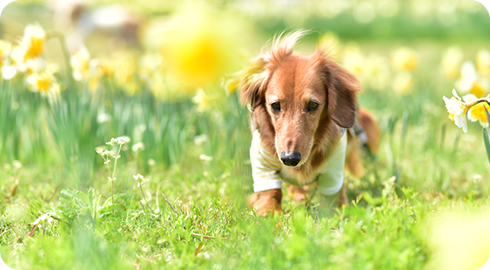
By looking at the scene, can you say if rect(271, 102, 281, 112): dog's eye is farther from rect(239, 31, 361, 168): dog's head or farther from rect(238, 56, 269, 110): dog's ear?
rect(238, 56, 269, 110): dog's ear

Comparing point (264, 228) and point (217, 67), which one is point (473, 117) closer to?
point (264, 228)

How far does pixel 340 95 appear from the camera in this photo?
1.86 m

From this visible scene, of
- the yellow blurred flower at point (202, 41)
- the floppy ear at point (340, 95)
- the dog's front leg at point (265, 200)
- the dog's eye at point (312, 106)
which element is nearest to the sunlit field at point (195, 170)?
the yellow blurred flower at point (202, 41)

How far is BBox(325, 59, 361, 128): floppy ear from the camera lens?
5.97 ft

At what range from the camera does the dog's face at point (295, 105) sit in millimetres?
1653

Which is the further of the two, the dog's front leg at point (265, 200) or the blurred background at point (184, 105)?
the dog's front leg at point (265, 200)

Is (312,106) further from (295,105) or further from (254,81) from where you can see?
(254,81)

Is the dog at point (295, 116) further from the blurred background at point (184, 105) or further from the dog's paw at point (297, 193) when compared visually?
the dog's paw at point (297, 193)

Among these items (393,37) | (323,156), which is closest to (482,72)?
(323,156)

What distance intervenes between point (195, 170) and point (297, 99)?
129cm

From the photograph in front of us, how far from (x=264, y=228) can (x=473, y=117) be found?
1.10 metres

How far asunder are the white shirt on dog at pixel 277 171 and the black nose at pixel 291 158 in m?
0.26

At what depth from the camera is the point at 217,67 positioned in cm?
65

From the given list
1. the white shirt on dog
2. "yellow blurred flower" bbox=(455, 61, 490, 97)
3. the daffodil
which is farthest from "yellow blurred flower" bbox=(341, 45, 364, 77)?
the daffodil
